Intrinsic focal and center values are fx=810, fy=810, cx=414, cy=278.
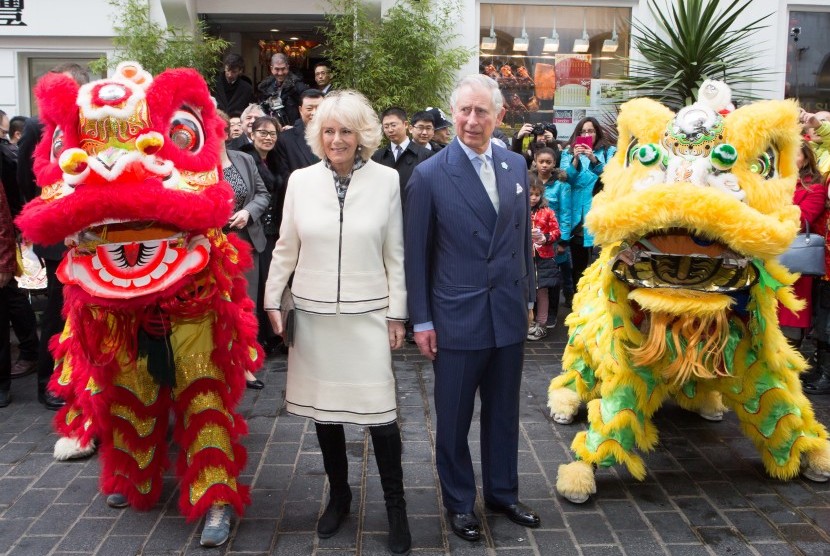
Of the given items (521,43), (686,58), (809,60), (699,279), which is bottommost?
(699,279)

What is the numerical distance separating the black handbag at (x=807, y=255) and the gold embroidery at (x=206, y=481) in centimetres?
400

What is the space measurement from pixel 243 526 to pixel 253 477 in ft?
1.76

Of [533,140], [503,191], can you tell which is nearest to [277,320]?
[503,191]

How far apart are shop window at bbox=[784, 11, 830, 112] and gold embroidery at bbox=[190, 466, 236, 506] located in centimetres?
943

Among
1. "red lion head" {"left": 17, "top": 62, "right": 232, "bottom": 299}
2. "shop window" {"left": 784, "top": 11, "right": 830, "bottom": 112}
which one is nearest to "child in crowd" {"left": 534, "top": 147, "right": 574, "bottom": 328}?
"red lion head" {"left": 17, "top": 62, "right": 232, "bottom": 299}

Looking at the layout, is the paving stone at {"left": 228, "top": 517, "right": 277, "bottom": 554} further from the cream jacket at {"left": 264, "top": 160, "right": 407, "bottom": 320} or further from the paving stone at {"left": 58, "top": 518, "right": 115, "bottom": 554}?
the cream jacket at {"left": 264, "top": 160, "right": 407, "bottom": 320}

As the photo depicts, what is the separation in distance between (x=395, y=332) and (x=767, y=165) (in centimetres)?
189

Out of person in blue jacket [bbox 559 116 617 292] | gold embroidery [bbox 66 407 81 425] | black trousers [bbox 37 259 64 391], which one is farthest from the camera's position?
person in blue jacket [bbox 559 116 617 292]

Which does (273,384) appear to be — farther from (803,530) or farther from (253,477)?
(803,530)

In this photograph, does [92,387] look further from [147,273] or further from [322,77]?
[322,77]

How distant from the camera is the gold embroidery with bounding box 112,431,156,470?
3.68 m

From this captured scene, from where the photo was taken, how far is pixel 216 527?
3490mm

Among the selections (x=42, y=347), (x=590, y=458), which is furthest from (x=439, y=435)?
(x=42, y=347)

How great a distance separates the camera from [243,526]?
144 inches
